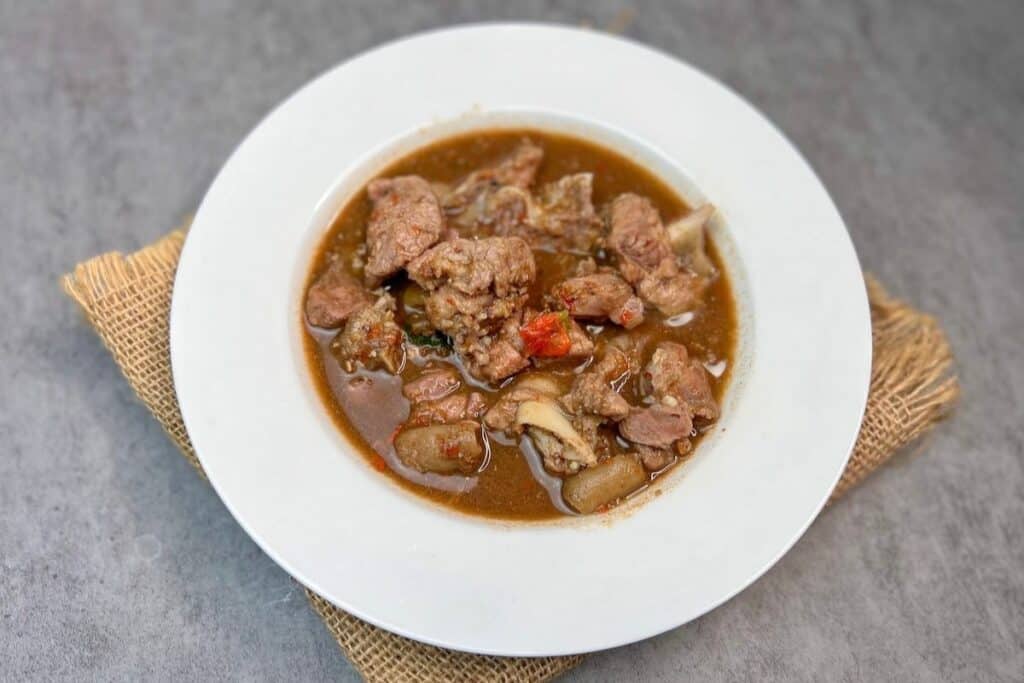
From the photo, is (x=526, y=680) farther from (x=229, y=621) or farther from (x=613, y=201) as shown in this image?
(x=613, y=201)

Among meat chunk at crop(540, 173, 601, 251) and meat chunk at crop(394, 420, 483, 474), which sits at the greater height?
meat chunk at crop(540, 173, 601, 251)

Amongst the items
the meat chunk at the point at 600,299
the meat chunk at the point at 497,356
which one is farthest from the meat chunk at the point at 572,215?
the meat chunk at the point at 497,356

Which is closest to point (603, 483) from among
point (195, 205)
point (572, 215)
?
point (572, 215)

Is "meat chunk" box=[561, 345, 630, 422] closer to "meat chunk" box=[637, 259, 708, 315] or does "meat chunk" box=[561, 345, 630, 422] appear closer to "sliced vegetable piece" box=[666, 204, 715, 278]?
"meat chunk" box=[637, 259, 708, 315]

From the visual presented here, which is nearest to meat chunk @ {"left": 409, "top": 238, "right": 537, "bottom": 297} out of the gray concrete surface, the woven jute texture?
the woven jute texture

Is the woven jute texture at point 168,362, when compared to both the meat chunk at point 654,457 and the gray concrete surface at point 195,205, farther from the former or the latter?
the meat chunk at point 654,457

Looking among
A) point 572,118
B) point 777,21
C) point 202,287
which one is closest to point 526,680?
point 202,287
